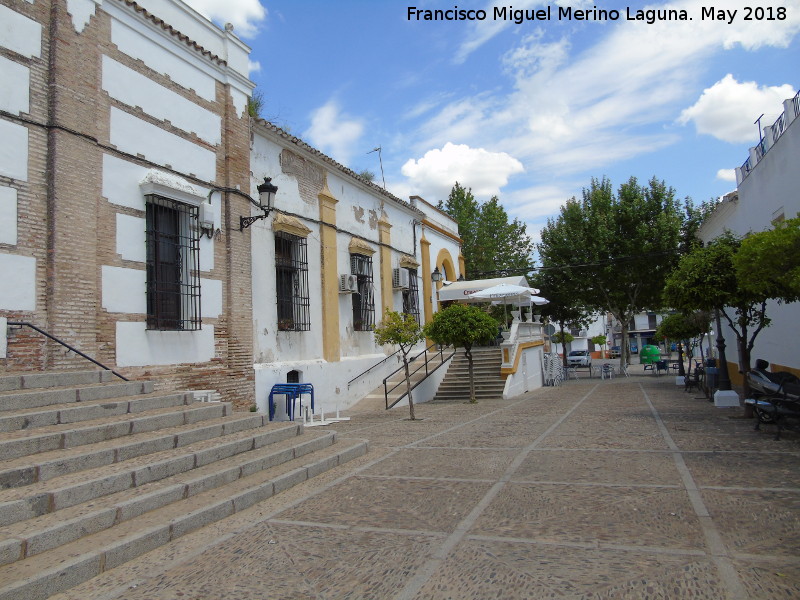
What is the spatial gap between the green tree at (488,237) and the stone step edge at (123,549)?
27.2 metres

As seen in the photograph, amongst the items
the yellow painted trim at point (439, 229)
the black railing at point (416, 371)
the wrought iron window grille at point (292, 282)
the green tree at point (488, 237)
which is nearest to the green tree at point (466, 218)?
the green tree at point (488, 237)

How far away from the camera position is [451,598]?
3441mm

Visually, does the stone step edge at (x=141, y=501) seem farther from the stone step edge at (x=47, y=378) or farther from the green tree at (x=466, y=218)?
the green tree at (x=466, y=218)

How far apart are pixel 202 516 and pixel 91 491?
36.1 inches

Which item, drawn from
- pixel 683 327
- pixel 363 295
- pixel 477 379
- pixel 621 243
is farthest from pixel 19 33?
pixel 621 243

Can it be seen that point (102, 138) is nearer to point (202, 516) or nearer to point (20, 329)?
point (20, 329)

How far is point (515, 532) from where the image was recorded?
4.52 metres

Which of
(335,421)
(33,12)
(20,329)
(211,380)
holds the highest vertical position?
(33,12)

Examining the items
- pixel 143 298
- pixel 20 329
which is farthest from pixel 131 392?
pixel 143 298

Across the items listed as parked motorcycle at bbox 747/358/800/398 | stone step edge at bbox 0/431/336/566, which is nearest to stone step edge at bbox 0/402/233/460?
stone step edge at bbox 0/431/336/566

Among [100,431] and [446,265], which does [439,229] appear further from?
[100,431]

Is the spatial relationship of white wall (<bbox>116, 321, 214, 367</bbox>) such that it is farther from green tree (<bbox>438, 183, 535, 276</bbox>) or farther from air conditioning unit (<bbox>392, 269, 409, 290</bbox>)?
green tree (<bbox>438, 183, 535, 276</bbox>)

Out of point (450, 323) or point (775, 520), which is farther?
point (450, 323)

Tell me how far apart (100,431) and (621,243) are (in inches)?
959
